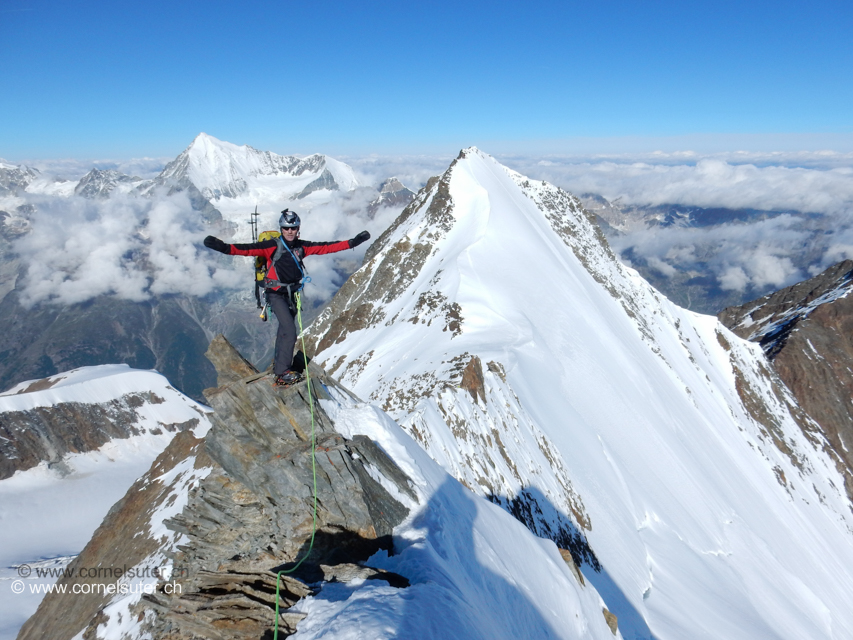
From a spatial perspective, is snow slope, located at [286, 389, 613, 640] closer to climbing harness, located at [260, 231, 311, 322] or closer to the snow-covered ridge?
climbing harness, located at [260, 231, 311, 322]

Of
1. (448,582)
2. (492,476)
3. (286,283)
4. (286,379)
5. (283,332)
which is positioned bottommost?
(492,476)

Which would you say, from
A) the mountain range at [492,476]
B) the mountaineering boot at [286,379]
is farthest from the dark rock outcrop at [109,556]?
the mountaineering boot at [286,379]

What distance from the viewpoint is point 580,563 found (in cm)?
1898

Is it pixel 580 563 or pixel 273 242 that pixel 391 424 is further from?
pixel 580 563

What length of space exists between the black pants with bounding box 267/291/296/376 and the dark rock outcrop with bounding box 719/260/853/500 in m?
95.3

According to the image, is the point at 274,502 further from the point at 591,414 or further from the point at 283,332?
the point at 591,414

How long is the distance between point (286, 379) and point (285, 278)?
8.00ft

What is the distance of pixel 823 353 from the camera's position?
98.2m

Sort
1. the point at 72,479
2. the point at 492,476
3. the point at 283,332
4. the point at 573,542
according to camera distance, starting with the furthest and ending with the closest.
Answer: the point at 72,479, the point at 573,542, the point at 492,476, the point at 283,332

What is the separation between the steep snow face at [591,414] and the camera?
22.0 m

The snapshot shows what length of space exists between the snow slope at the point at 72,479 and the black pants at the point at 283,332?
48235mm

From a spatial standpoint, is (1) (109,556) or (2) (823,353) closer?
(1) (109,556)

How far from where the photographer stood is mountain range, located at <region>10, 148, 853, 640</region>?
9.13 metres

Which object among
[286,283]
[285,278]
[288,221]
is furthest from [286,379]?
[288,221]
